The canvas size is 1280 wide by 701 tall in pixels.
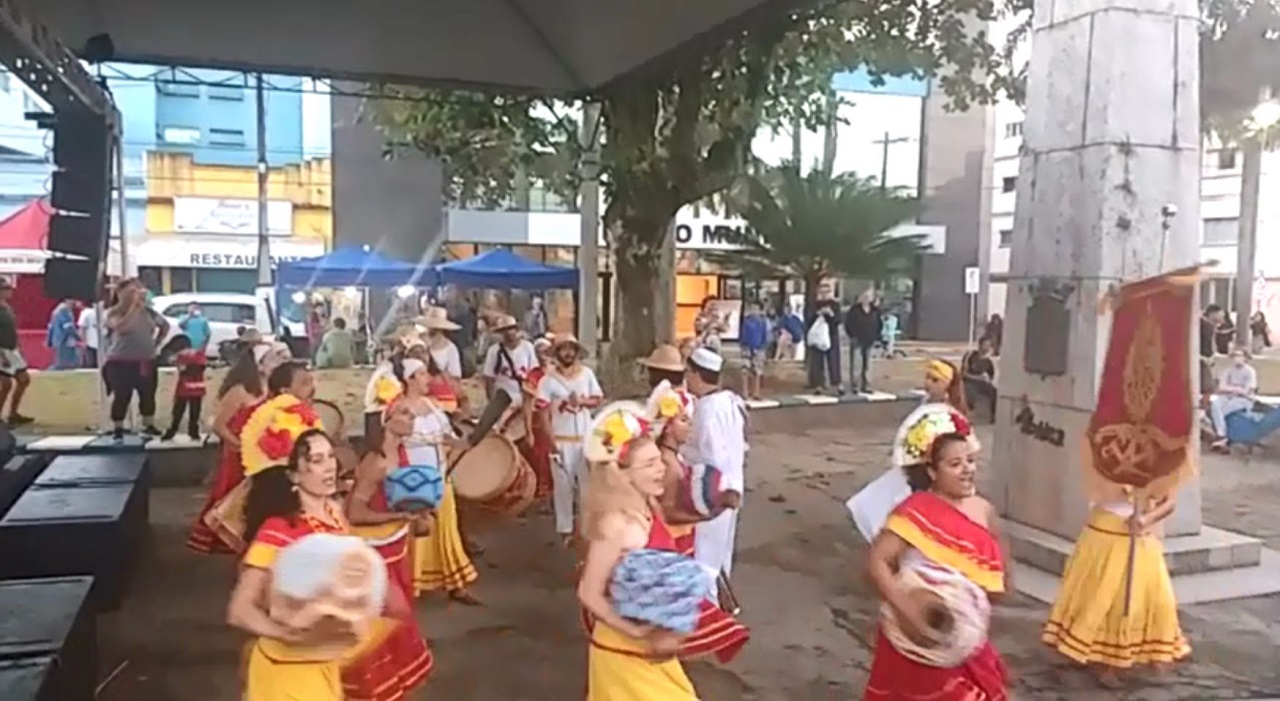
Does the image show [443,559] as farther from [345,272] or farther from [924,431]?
[345,272]

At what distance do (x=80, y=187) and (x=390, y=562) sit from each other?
245 inches

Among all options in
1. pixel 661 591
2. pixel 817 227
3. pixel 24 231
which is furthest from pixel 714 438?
pixel 817 227

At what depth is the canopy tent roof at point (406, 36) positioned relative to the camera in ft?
37.9

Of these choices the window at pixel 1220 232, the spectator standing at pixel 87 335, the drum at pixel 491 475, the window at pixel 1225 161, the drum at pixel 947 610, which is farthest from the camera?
the window at pixel 1220 232

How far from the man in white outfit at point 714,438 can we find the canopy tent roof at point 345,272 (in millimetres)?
16099

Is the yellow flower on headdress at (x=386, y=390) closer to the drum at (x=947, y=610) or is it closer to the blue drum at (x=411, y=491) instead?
the blue drum at (x=411, y=491)

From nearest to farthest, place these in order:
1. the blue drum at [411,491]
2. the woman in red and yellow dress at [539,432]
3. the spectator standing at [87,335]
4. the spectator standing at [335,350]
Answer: the blue drum at [411,491] → the woman in red and yellow dress at [539,432] → the spectator standing at [87,335] → the spectator standing at [335,350]

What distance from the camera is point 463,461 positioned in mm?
7500

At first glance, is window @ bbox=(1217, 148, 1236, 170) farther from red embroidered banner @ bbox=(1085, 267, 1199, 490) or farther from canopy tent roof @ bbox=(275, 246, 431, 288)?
red embroidered banner @ bbox=(1085, 267, 1199, 490)

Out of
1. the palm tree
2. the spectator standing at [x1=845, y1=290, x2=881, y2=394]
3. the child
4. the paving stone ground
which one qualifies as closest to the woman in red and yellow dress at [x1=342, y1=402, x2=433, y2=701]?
the paving stone ground

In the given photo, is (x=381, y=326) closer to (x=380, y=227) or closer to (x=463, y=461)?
(x=380, y=227)

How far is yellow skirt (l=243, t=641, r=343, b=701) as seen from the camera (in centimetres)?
344

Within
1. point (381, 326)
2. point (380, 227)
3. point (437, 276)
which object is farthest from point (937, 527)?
point (380, 227)

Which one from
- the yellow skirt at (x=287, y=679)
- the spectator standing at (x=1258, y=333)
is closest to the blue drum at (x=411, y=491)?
the yellow skirt at (x=287, y=679)
